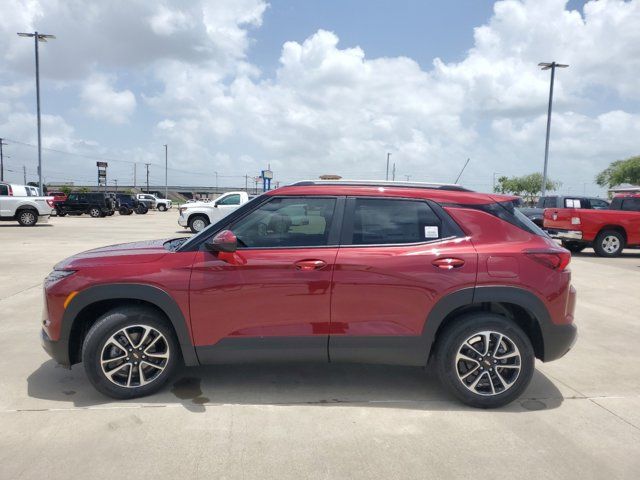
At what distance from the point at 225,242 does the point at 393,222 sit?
1.30m

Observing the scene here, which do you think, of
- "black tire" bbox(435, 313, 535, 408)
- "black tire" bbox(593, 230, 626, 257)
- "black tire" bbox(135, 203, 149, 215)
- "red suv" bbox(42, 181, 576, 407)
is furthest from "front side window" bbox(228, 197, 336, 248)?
"black tire" bbox(135, 203, 149, 215)

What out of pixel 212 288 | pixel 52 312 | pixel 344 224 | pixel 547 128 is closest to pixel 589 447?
pixel 344 224

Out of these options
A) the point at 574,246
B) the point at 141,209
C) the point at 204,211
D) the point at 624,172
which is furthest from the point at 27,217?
the point at 624,172

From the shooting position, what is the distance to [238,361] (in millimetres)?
3680

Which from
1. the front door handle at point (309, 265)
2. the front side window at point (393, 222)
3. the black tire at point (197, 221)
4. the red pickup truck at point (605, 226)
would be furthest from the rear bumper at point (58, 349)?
the black tire at point (197, 221)

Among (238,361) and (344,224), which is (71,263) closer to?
(238,361)

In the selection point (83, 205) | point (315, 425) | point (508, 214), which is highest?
point (508, 214)

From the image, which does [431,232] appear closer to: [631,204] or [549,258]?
[549,258]

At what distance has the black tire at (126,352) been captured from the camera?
11.8 feet

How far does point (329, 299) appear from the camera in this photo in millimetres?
3586

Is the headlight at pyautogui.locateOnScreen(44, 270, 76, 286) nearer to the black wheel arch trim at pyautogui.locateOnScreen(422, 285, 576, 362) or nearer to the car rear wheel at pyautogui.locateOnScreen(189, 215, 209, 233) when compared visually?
the black wheel arch trim at pyautogui.locateOnScreen(422, 285, 576, 362)

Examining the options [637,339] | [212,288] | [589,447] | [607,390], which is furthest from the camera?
[637,339]

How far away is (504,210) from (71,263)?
3.41m

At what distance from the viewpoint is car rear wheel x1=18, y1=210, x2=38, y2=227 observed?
875 inches
